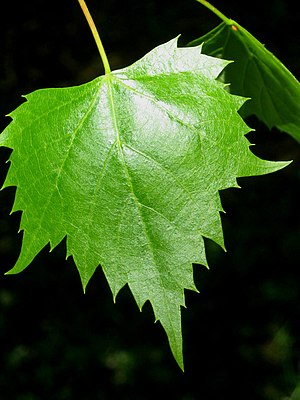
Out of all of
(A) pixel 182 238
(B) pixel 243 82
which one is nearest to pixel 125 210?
(A) pixel 182 238

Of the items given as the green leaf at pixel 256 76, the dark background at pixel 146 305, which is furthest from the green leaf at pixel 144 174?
the dark background at pixel 146 305

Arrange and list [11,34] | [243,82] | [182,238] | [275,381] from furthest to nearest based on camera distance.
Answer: [11,34]
[275,381]
[243,82]
[182,238]

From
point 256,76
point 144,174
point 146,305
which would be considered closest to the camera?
point 144,174

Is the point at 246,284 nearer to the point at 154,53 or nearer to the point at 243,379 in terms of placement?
the point at 243,379

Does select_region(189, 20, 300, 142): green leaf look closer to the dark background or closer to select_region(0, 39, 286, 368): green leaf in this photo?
select_region(0, 39, 286, 368): green leaf

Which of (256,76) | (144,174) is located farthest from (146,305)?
(144,174)

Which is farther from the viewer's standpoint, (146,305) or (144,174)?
(146,305)

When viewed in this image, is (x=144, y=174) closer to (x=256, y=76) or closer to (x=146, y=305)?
(x=256, y=76)
